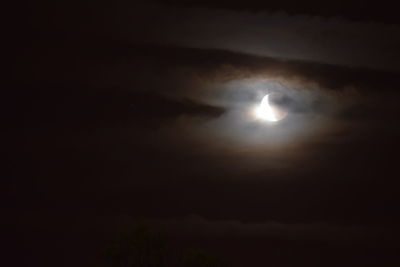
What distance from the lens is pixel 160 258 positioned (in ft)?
180

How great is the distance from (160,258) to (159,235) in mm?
1075

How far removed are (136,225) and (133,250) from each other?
1.18 metres

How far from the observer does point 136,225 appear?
182 feet

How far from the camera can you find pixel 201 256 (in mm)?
55938

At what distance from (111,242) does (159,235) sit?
2.07m

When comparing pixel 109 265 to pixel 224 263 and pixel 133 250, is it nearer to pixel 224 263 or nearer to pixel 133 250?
pixel 133 250

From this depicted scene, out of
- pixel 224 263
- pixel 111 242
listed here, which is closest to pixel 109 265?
pixel 111 242

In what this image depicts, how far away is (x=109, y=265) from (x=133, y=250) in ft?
3.90

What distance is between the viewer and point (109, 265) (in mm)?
55031

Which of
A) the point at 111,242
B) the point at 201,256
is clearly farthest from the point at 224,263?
the point at 111,242

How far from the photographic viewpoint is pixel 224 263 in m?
56.2

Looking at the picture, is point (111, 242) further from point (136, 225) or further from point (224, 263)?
point (224, 263)

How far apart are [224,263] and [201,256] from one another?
1071 millimetres
